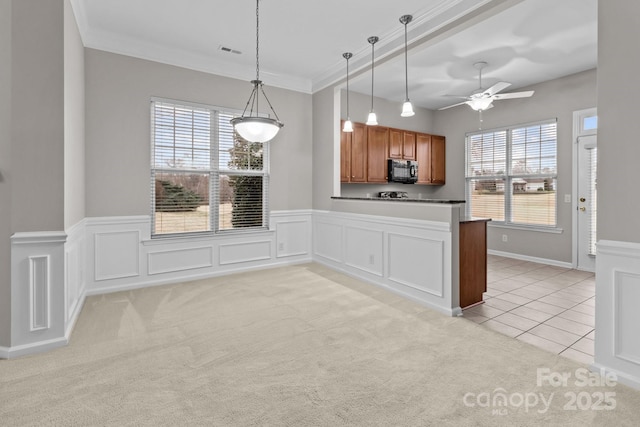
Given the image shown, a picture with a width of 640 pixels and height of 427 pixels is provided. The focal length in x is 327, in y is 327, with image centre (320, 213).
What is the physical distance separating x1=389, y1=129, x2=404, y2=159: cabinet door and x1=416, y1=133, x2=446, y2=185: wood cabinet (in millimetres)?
526

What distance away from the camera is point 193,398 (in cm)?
192

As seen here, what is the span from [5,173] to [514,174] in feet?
22.7

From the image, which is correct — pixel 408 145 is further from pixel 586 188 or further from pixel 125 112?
pixel 125 112

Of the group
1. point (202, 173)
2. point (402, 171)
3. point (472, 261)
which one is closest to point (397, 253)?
point (472, 261)

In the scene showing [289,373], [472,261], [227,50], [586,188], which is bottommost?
[289,373]

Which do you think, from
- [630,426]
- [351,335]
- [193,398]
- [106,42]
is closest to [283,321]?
[351,335]

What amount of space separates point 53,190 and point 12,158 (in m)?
0.32

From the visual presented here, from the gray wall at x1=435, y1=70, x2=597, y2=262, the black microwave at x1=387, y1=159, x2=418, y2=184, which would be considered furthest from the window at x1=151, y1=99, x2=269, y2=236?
the gray wall at x1=435, y1=70, x2=597, y2=262

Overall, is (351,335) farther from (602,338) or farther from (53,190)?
(53,190)

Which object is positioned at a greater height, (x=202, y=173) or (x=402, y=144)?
(x=402, y=144)

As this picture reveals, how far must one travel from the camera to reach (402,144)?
6.32 metres

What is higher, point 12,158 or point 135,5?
point 135,5

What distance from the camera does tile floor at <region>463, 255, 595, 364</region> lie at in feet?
8.80

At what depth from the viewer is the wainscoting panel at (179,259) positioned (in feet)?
13.8
